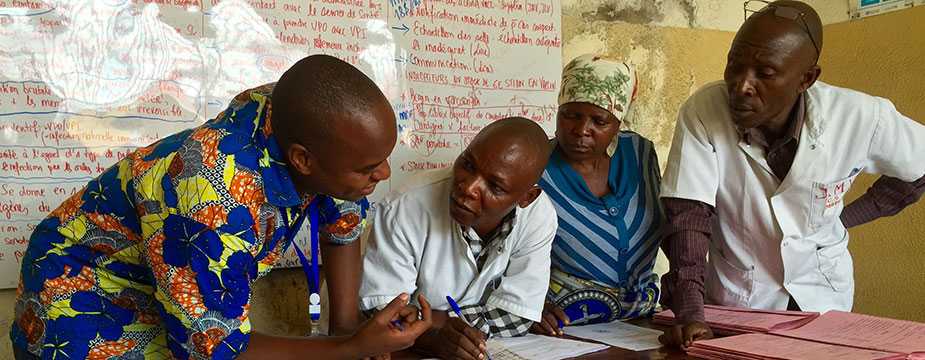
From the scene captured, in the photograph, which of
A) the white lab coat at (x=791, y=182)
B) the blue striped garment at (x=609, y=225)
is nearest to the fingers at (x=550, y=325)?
the blue striped garment at (x=609, y=225)

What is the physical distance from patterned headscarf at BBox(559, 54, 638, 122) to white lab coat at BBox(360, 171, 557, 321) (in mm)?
360

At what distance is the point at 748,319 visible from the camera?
1690 millimetres

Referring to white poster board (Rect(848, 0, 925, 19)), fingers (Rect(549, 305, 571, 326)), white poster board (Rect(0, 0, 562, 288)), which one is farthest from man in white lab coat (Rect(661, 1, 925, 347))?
white poster board (Rect(848, 0, 925, 19))

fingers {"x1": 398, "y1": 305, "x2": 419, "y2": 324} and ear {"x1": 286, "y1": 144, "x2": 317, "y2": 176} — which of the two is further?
fingers {"x1": 398, "y1": 305, "x2": 419, "y2": 324}

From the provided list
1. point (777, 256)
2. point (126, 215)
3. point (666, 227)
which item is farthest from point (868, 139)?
point (126, 215)

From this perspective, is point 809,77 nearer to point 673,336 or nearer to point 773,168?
point 773,168

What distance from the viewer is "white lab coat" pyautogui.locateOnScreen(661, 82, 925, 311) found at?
5.84ft

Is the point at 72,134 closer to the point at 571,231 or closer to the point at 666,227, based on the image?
the point at 571,231

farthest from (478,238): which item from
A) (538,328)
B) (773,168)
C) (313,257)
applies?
(773,168)

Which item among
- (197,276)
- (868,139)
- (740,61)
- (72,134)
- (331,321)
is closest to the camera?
(197,276)

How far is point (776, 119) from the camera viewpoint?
5.86ft

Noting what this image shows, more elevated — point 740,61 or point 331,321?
point 740,61

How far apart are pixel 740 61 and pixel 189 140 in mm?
1202

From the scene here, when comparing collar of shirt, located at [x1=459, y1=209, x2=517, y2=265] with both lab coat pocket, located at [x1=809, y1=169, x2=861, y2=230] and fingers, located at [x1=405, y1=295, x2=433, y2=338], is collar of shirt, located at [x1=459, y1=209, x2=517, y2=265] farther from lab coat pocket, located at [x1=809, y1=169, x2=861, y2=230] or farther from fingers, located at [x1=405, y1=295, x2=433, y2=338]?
lab coat pocket, located at [x1=809, y1=169, x2=861, y2=230]
